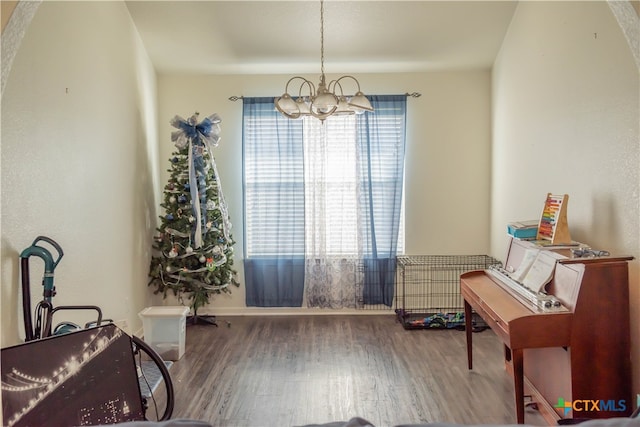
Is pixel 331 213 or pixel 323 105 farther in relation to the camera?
pixel 331 213

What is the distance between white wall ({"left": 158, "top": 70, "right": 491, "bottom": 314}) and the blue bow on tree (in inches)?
23.1

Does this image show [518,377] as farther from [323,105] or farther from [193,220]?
[193,220]

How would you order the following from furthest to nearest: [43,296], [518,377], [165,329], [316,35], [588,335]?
[316,35] < [165,329] < [43,296] < [518,377] < [588,335]

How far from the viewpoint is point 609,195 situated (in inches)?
105

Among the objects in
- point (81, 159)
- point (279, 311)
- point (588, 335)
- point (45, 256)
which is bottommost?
point (279, 311)

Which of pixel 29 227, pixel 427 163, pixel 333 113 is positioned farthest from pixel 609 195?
pixel 29 227

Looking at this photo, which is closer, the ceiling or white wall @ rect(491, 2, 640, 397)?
white wall @ rect(491, 2, 640, 397)

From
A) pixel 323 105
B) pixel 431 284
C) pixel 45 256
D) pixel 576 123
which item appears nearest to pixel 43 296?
pixel 45 256

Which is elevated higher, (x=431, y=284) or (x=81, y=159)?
(x=81, y=159)

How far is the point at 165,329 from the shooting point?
12.6ft

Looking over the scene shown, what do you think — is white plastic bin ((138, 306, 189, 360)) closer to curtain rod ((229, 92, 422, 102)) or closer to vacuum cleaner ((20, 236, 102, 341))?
vacuum cleaner ((20, 236, 102, 341))

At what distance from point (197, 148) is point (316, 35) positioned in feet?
5.18

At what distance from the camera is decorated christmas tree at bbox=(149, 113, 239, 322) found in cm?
426

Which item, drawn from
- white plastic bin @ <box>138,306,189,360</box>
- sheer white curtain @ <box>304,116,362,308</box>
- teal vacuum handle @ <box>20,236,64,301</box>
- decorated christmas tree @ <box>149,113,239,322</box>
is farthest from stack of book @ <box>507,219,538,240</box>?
teal vacuum handle @ <box>20,236,64,301</box>
